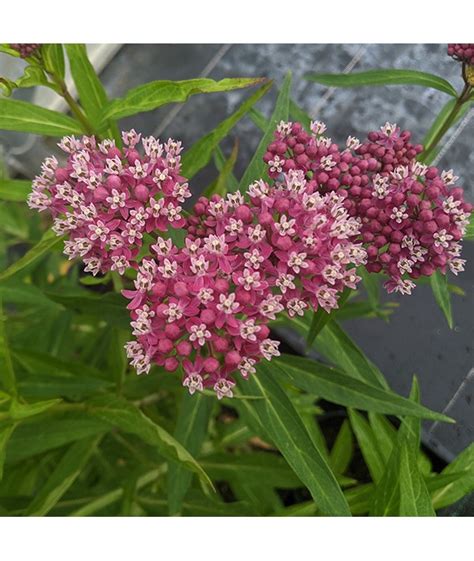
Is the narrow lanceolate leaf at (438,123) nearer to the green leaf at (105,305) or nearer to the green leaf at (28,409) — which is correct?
the green leaf at (105,305)

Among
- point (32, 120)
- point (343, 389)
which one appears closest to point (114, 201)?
point (32, 120)

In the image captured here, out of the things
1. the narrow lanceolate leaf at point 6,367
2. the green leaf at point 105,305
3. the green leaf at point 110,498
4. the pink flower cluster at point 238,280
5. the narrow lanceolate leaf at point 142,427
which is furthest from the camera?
the green leaf at point 110,498

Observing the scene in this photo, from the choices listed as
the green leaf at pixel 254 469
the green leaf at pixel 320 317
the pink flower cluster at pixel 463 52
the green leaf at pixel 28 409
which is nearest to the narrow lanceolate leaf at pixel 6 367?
the green leaf at pixel 28 409

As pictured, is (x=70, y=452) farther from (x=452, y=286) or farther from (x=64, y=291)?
(x=452, y=286)

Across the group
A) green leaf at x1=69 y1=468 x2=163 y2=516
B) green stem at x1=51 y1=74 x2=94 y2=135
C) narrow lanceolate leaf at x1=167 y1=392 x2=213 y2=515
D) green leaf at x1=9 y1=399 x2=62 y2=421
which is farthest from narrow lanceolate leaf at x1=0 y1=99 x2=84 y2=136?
green leaf at x1=69 y1=468 x2=163 y2=516

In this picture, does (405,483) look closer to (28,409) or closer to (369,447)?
(369,447)

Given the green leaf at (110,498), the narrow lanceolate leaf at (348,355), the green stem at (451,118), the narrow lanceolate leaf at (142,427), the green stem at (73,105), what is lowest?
the green leaf at (110,498)

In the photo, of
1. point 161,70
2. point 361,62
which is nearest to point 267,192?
point 361,62
